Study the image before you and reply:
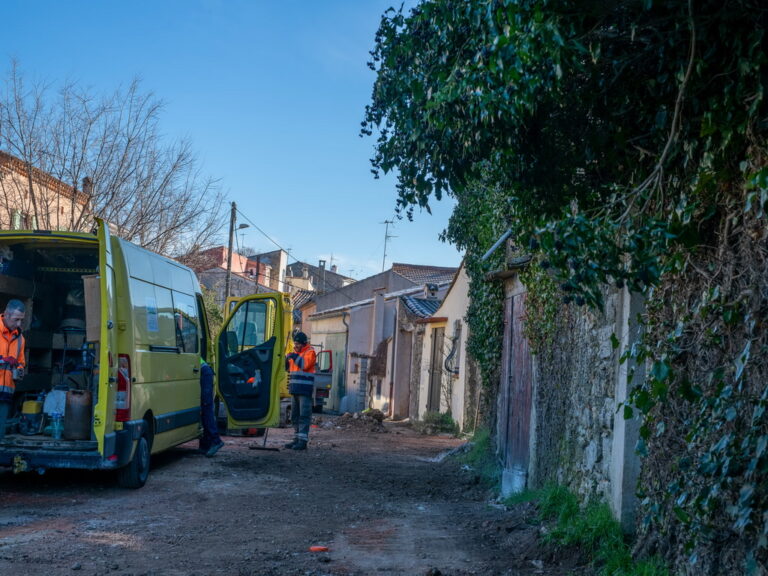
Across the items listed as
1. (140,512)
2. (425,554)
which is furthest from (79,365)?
(425,554)

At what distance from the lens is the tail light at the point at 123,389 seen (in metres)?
7.56

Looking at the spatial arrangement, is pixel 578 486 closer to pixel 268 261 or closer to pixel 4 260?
pixel 4 260

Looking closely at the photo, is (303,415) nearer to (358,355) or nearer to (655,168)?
(655,168)

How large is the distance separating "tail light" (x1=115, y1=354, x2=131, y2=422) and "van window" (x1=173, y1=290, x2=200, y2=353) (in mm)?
1990

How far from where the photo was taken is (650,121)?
503 cm

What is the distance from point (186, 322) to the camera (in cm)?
1020

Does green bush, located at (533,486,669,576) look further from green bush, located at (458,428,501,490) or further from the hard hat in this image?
the hard hat

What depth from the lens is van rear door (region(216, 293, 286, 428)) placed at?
1191 centimetres

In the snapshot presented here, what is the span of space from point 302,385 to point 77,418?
18.0 ft

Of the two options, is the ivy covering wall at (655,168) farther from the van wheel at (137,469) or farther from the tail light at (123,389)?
the van wheel at (137,469)

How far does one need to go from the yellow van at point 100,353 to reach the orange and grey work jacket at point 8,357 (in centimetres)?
44

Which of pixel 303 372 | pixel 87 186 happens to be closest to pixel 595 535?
pixel 303 372

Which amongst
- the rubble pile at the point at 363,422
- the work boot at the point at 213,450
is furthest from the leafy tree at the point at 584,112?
the rubble pile at the point at 363,422

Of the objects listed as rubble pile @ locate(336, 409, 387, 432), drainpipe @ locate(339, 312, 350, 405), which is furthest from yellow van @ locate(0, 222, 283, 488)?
drainpipe @ locate(339, 312, 350, 405)
